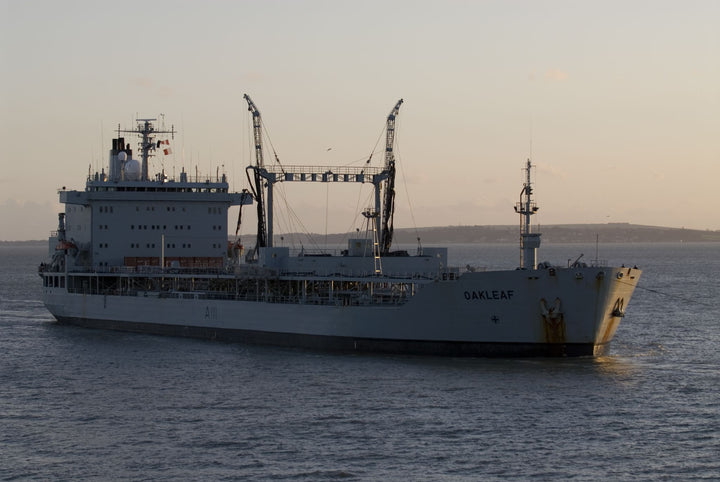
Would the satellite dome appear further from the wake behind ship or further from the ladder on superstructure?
the ladder on superstructure

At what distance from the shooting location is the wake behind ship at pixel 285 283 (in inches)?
1486

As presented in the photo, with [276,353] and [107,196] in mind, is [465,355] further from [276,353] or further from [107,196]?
[107,196]

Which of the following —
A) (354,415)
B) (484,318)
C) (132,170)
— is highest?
(132,170)

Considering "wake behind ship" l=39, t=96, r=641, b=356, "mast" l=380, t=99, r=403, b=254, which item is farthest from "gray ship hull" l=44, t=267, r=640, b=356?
"mast" l=380, t=99, r=403, b=254

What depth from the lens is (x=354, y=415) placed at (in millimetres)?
29250

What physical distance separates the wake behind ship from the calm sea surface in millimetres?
1416

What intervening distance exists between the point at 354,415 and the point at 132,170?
108 ft

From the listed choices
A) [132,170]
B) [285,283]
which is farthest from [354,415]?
[132,170]

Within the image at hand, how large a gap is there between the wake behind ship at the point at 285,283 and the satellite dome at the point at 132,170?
0.06 metres

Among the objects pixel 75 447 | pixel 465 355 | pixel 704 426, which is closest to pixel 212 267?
pixel 465 355

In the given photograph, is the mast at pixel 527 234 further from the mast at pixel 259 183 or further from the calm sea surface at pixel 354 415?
the mast at pixel 259 183

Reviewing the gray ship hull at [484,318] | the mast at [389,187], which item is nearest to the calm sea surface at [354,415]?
the gray ship hull at [484,318]

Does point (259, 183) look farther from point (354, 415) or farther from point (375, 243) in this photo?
point (354, 415)

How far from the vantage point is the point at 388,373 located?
36094 mm
